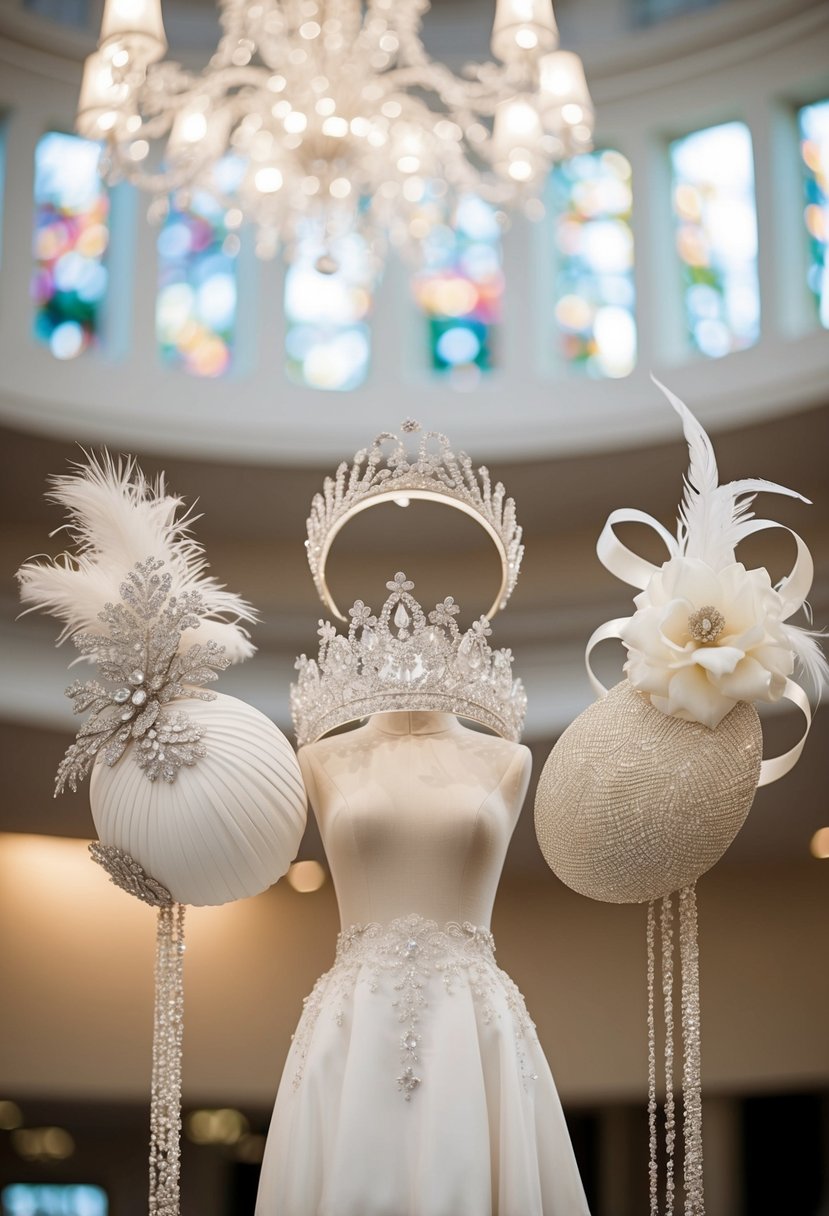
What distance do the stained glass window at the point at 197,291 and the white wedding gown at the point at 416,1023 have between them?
5100 mm

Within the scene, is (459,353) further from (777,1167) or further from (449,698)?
(449,698)

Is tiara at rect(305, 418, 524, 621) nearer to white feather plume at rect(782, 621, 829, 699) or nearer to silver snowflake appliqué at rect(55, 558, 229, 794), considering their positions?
silver snowflake appliqué at rect(55, 558, 229, 794)

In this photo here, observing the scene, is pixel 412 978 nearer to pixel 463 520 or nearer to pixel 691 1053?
pixel 691 1053

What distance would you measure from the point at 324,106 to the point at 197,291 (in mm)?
3002

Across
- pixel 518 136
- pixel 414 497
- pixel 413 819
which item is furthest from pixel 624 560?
pixel 518 136

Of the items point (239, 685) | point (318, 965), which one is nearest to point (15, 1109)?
point (318, 965)

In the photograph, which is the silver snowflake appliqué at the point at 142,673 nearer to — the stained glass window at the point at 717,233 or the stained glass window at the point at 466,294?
the stained glass window at the point at 466,294

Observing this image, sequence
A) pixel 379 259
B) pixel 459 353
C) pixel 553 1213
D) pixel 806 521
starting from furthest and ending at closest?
pixel 459 353 → pixel 806 521 → pixel 379 259 → pixel 553 1213

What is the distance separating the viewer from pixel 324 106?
587 cm

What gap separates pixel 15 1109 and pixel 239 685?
248 centimetres

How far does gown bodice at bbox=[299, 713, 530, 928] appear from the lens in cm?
365

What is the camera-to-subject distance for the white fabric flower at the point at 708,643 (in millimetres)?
3461

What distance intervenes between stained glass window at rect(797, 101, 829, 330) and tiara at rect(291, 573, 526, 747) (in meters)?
4.94

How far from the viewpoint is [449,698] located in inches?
149
